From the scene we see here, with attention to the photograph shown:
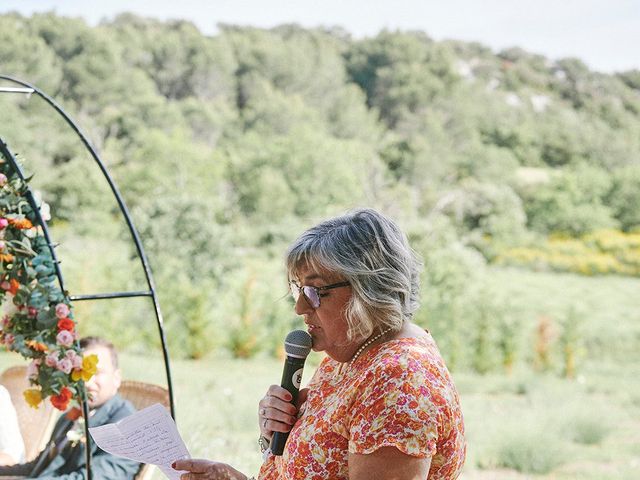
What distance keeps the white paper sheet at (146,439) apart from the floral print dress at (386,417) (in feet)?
1.18

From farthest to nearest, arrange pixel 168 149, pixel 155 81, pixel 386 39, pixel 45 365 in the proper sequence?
pixel 386 39, pixel 155 81, pixel 168 149, pixel 45 365

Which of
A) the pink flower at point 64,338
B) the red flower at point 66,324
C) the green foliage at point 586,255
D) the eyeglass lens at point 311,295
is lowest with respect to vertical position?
the green foliage at point 586,255

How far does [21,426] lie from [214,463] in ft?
7.59

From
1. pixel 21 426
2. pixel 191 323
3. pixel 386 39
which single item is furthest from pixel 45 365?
pixel 386 39

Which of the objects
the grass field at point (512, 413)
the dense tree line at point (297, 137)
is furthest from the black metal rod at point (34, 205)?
the dense tree line at point (297, 137)

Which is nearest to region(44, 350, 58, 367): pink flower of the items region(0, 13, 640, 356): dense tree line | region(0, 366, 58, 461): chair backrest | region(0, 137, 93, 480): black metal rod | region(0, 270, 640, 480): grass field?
region(0, 137, 93, 480): black metal rod

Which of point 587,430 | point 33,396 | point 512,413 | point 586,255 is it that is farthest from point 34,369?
point 586,255

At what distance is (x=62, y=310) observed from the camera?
245 centimetres

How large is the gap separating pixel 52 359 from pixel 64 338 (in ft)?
0.25

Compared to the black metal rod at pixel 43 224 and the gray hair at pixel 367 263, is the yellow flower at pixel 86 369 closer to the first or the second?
the black metal rod at pixel 43 224

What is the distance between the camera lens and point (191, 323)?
9.11 m

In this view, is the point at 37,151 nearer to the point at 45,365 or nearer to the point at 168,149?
the point at 168,149

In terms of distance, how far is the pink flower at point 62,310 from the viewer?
2.45 m

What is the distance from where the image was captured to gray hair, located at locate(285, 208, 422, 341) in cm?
156
